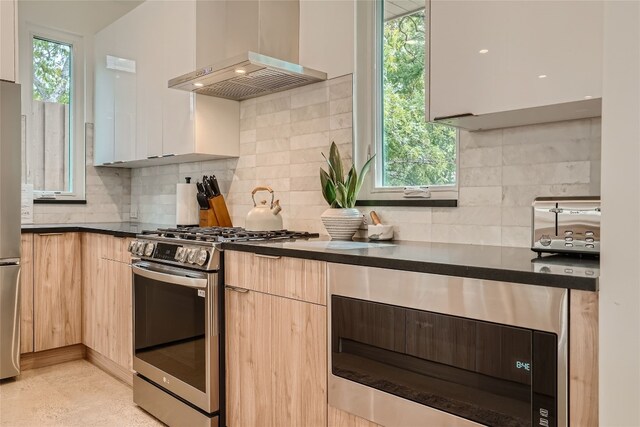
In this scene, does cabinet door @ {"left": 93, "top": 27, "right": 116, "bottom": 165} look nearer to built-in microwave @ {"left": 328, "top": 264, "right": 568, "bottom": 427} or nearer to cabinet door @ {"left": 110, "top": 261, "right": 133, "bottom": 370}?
cabinet door @ {"left": 110, "top": 261, "right": 133, "bottom": 370}

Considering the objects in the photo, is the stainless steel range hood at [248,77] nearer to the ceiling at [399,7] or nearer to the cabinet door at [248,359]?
the ceiling at [399,7]

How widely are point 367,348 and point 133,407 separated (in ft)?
5.57

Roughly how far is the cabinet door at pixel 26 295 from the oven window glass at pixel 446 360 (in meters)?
2.42

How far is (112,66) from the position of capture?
3.69m

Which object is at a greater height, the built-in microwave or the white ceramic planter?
the white ceramic planter

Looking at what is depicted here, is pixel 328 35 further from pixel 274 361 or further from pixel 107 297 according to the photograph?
pixel 107 297

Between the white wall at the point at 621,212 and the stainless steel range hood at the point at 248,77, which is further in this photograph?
the stainless steel range hood at the point at 248,77

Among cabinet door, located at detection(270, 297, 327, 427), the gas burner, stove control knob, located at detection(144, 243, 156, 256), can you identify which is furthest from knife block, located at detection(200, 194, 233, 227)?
cabinet door, located at detection(270, 297, 327, 427)

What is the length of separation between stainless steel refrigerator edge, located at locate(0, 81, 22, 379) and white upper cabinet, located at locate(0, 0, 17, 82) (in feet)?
0.27

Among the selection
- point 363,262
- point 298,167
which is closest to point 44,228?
point 298,167

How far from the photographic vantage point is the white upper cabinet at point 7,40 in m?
2.92

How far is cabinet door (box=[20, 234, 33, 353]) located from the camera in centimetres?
315

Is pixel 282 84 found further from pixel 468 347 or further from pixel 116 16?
pixel 116 16

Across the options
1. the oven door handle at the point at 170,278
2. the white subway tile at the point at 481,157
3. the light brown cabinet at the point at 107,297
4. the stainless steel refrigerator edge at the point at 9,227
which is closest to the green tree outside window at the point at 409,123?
the white subway tile at the point at 481,157
